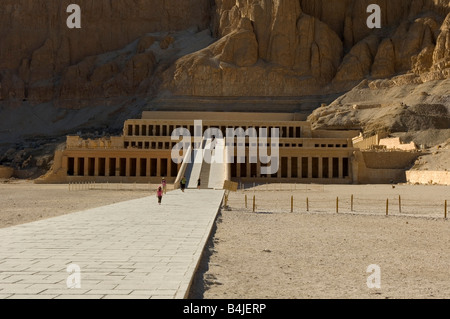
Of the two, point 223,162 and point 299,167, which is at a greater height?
point 223,162

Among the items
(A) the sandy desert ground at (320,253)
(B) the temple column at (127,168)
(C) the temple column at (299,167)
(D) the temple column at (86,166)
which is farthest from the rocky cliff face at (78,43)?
(A) the sandy desert ground at (320,253)

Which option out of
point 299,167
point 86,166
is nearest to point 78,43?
point 86,166

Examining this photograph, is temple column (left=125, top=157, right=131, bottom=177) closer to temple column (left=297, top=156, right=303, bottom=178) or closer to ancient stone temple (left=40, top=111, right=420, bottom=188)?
ancient stone temple (left=40, top=111, right=420, bottom=188)

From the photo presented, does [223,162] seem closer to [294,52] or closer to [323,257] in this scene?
[323,257]

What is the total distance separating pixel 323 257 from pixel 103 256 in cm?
481

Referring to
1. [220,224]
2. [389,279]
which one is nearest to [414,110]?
[220,224]

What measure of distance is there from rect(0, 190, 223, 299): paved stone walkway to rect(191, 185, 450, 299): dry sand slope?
604mm

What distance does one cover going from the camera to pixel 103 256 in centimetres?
895

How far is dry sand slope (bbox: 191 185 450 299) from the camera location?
304 inches

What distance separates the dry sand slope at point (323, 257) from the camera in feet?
25.3

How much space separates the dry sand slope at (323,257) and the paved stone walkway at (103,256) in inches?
23.8

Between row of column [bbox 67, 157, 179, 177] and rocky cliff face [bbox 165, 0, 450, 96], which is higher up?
rocky cliff face [bbox 165, 0, 450, 96]

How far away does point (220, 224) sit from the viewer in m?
15.7

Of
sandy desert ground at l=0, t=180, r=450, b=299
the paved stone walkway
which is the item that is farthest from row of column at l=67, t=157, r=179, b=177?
A: the paved stone walkway
